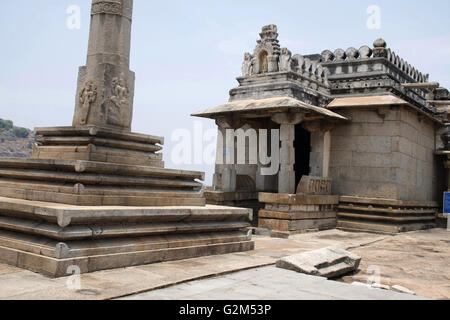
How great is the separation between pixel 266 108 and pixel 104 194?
6.21 meters

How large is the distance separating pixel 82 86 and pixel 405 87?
440 inches

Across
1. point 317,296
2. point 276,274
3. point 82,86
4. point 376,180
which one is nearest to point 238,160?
point 376,180

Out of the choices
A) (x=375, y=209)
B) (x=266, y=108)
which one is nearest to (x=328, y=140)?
(x=375, y=209)

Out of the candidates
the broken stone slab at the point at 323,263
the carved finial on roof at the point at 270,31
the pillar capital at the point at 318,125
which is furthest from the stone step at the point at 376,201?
the broken stone slab at the point at 323,263

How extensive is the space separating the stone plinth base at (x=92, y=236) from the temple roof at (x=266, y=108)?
16.9 feet

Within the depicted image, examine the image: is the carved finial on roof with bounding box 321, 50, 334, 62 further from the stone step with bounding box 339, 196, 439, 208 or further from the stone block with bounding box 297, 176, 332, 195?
the stone step with bounding box 339, 196, 439, 208

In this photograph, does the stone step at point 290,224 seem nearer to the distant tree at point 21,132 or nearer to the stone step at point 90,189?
the stone step at point 90,189

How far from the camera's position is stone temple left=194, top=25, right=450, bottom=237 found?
1217 cm

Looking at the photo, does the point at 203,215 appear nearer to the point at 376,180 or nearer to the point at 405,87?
the point at 376,180

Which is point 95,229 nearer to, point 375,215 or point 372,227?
point 372,227

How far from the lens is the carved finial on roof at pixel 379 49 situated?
13977mm

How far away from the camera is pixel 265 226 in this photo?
1188 cm

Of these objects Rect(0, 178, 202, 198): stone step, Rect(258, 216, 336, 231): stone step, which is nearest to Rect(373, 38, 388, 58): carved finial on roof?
Rect(258, 216, 336, 231): stone step

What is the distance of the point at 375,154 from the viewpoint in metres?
13.3
